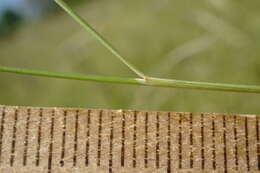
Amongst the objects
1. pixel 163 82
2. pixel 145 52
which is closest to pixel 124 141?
pixel 163 82

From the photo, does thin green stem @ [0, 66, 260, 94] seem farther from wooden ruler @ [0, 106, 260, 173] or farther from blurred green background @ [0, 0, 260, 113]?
blurred green background @ [0, 0, 260, 113]

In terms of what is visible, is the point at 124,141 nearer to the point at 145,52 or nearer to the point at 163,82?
the point at 163,82

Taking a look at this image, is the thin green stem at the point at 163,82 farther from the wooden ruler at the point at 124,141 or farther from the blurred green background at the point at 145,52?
the blurred green background at the point at 145,52

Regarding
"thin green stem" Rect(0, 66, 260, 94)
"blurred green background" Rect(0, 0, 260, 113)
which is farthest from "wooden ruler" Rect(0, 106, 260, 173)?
"blurred green background" Rect(0, 0, 260, 113)

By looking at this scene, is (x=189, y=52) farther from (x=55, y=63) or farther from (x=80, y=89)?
(x=55, y=63)

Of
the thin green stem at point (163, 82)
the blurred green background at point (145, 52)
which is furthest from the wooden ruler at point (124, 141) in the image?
the blurred green background at point (145, 52)

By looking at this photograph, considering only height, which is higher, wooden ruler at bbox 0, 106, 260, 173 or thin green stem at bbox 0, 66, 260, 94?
thin green stem at bbox 0, 66, 260, 94
